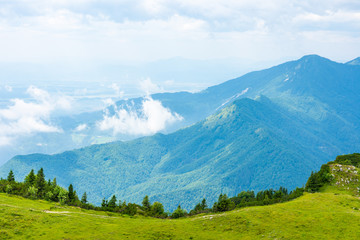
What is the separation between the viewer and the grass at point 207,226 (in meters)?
61.4

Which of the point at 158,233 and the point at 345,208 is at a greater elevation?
the point at 345,208

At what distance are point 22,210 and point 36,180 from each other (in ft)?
176

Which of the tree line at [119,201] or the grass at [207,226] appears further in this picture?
the tree line at [119,201]

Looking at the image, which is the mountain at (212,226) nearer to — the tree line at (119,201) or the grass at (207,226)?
the grass at (207,226)

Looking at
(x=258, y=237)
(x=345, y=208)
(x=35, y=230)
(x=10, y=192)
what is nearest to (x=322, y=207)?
(x=345, y=208)

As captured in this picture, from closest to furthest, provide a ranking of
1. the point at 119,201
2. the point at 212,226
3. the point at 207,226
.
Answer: the point at 212,226
the point at 207,226
the point at 119,201

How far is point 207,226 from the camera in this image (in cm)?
7106

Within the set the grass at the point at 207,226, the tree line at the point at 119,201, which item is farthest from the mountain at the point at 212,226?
the tree line at the point at 119,201

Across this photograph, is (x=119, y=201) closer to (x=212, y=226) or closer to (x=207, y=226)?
(x=207, y=226)

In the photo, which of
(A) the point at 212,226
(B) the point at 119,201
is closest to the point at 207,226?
(A) the point at 212,226

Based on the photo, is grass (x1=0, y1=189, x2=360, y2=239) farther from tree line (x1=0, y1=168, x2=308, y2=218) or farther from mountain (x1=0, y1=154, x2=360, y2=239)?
tree line (x1=0, y1=168, x2=308, y2=218)

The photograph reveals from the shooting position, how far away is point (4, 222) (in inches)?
2490

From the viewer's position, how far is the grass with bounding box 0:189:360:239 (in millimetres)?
61375

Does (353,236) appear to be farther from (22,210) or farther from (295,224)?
(22,210)
